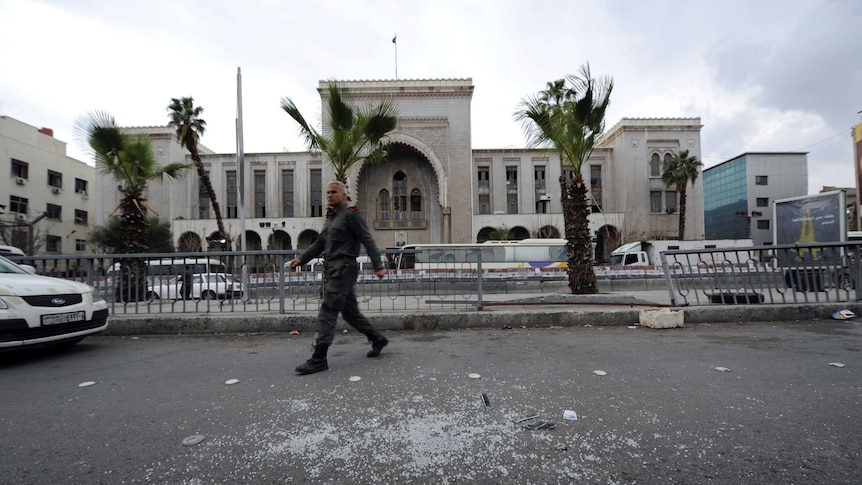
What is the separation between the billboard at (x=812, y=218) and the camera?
37.8 feet

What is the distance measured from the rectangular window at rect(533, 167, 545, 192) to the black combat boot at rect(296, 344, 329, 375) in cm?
3664

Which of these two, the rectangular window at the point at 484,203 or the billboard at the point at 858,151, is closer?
the billboard at the point at 858,151

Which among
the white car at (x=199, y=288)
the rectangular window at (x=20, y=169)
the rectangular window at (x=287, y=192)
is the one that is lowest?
the white car at (x=199, y=288)

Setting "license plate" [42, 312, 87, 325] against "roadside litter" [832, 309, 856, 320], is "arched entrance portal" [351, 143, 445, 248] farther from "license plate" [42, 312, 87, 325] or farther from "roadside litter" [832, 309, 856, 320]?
"license plate" [42, 312, 87, 325]

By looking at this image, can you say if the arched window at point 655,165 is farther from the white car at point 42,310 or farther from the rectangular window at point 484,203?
the white car at point 42,310

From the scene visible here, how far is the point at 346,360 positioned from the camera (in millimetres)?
3979

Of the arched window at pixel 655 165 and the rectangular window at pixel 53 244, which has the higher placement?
the arched window at pixel 655 165

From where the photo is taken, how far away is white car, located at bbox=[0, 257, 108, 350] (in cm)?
398

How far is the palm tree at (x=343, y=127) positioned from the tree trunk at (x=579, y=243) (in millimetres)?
4546

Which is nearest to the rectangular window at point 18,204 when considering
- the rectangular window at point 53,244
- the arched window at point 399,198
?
the rectangular window at point 53,244

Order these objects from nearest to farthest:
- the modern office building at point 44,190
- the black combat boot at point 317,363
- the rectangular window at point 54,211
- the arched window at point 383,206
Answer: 1. the black combat boot at point 317,363
2. the modern office building at point 44,190
3. the arched window at point 383,206
4. the rectangular window at point 54,211

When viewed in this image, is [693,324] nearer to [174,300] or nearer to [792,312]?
[792,312]

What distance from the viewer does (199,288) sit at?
6.23 metres

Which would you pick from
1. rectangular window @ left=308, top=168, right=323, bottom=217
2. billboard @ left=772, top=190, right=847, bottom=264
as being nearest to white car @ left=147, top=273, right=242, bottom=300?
billboard @ left=772, top=190, right=847, bottom=264
